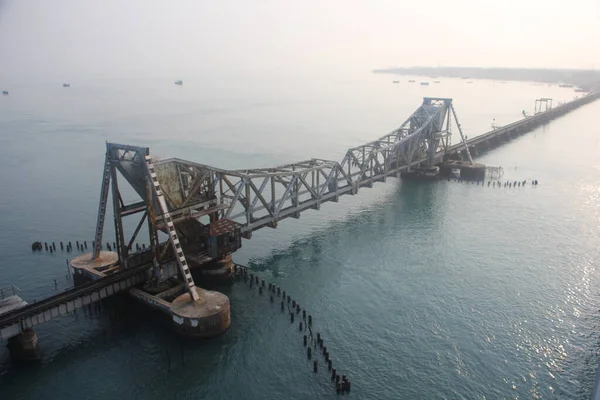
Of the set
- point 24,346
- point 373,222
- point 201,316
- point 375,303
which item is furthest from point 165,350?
point 373,222

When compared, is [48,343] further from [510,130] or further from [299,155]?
[510,130]

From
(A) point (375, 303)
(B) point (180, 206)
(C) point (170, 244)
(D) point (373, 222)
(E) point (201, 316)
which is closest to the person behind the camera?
(E) point (201, 316)

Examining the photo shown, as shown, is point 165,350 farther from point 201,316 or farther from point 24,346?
point 24,346

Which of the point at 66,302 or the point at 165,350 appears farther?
the point at 165,350

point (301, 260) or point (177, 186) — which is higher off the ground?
point (177, 186)

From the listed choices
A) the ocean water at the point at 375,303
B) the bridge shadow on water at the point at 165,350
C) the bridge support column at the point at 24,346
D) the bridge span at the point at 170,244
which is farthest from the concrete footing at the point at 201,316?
the bridge support column at the point at 24,346

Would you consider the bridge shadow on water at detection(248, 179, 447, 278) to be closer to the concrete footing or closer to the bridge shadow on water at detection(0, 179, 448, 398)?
the bridge shadow on water at detection(0, 179, 448, 398)

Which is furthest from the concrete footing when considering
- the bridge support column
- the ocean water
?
the bridge support column

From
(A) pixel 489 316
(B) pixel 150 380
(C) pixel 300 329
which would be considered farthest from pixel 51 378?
(A) pixel 489 316
